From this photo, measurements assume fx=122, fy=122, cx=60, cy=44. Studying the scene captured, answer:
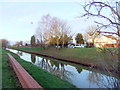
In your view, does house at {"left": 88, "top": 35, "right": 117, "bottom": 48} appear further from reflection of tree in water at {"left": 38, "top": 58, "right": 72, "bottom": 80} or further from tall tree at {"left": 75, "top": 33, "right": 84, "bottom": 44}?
tall tree at {"left": 75, "top": 33, "right": 84, "bottom": 44}

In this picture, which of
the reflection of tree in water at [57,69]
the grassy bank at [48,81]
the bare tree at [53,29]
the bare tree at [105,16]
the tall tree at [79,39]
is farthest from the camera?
the tall tree at [79,39]

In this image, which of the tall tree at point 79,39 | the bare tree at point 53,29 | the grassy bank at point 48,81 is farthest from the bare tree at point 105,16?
the tall tree at point 79,39

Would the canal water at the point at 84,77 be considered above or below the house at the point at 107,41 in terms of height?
below

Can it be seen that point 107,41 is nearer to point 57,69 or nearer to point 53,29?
point 57,69

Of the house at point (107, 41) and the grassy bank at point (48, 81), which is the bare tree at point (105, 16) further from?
the grassy bank at point (48, 81)

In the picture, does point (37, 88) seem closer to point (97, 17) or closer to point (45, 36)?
point (97, 17)

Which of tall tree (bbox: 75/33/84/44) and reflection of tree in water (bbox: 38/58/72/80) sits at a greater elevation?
tall tree (bbox: 75/33/84/44)

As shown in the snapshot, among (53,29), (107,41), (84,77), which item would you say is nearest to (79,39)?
(53,29)

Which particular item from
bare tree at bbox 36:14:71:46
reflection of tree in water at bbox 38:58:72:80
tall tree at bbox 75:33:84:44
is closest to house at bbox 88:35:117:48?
reflection of tree in water at bbox 38:58:72:80

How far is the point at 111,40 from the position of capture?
2.87 metres

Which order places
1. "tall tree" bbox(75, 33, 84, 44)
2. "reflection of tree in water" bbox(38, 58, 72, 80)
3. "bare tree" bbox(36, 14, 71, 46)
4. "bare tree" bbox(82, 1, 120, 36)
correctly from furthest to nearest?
"tall tree" bbox(75, 33, 84, 44) → "bare tree" bbox(36, 14, 71, 46) → "reflection of tree in water" bbox(38, 58, 72, 80) → "bare tree" bbox(82, 1, 120, 36)

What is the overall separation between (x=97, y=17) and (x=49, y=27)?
26627 mm

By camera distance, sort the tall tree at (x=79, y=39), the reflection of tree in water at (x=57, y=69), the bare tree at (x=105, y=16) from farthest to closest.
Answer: the tall tree at (x=79, y=39) → the reflection of tree in water at (x=57, y=69) → the bare tree at (x=105, y=16)

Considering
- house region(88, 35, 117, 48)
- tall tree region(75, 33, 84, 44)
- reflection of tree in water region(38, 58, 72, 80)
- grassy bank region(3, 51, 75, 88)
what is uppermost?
tall tree region(75, 33, 84, 44)
